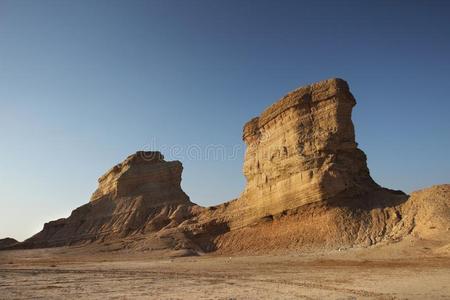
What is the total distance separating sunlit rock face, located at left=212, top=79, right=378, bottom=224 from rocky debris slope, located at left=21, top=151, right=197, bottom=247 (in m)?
17.1

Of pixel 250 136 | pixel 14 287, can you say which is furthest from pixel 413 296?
pixel 250 136

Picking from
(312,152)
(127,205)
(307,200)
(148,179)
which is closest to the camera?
(307,200)

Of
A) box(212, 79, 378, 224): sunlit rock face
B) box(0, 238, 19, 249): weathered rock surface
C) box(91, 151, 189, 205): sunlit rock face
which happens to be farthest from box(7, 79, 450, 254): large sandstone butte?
box(0, 238, 19, 249): weathered rock surface

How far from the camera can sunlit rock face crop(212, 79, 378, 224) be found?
3019cm

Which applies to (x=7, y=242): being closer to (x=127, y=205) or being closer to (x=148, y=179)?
(x=127, y=205)

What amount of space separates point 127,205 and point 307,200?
99.4ft

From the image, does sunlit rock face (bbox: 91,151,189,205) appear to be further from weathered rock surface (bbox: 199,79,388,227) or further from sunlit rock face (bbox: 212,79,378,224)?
sunlit rock face (bbox: 212,79,378,224)

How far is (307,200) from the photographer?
30.6 m

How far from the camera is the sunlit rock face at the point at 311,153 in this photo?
30.2m

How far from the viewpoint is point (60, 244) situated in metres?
54.2

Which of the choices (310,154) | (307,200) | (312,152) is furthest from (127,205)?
(312,152)

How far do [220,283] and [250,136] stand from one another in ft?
90.7

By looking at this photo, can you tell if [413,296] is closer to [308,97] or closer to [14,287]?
[14,287]

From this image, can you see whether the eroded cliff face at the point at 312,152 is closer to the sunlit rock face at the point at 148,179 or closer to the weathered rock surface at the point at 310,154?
the weathered rock surface at the point at 310,154
